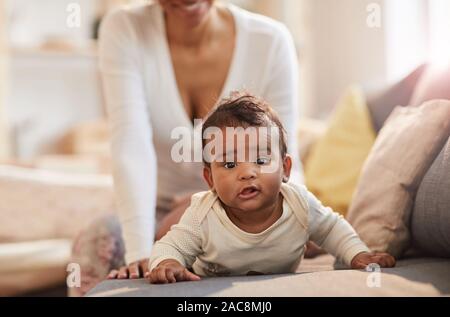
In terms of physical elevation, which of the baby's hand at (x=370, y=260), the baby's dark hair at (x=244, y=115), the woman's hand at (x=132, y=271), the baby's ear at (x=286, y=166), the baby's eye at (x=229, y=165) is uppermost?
the baby's dark hair at (x=244, y=115)

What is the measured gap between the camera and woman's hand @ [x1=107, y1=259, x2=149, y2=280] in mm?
1134

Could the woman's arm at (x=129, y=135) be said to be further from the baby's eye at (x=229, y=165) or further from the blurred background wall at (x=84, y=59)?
the blurred background wall at (x=84, y=59)

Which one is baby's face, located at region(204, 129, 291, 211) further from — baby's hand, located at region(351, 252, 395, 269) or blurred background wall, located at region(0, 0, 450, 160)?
blurred background wall, located at region(0, 0, 450, 160)

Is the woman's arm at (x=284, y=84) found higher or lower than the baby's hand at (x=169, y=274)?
higher

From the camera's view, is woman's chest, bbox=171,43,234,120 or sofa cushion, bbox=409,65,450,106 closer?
sofa cushion, bbox=409,65,450,106

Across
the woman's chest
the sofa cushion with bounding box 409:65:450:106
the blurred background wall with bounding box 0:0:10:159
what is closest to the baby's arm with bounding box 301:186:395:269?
the sofa cushion with bounding box 409:65:450:106

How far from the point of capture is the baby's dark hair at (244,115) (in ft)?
3.36

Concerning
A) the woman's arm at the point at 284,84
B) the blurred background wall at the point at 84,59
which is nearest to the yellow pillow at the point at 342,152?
the woman's arm at the point at 284,84

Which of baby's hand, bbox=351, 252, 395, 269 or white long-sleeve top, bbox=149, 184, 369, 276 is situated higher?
white long-sleeve top, bbox=149, 184, 369, 276

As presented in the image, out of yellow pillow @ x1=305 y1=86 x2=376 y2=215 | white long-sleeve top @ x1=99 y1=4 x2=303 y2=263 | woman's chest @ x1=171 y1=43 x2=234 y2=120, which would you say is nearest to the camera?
white long-sleeve top @ x1=99 y1=4 x2=303 y2=263

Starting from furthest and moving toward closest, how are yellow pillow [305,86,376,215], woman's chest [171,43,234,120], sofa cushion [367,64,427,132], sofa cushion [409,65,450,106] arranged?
1. yellow pillow [305,86,376,215]
2. sofa cushion [367,64,427,132]
3. woman's chest [171,43,234,120]
4. sofa cushion [409,65,450,106]

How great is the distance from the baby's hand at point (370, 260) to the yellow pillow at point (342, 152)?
82cm

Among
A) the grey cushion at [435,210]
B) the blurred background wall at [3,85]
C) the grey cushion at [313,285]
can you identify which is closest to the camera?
the grey cushion at [313,285]
